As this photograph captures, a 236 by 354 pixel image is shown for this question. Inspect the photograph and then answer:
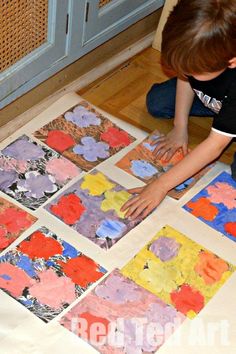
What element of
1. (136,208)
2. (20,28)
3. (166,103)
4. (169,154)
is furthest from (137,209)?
(20,28)

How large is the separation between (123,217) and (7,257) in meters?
0.27

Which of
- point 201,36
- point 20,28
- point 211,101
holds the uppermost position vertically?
point 201,36

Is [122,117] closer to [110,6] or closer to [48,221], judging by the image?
[110,6]

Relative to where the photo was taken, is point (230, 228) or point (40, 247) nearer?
point (40, 247)

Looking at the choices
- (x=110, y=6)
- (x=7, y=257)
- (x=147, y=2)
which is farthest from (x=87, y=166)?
(x=147, y=2)

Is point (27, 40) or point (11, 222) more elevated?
point (27, 40)

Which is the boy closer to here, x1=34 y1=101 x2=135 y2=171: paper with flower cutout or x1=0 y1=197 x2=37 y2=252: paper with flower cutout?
x1=34 y1=101 x2=135 y2=171: paper with flower cutout

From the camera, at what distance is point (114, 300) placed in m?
1.30

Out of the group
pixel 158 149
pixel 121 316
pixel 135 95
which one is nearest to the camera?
pixel 121 316

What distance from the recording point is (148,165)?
1579mm

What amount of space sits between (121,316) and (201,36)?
1.80 ft

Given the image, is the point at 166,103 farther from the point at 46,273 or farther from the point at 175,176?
the point at 46,273

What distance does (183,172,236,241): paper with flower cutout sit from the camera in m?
1.47

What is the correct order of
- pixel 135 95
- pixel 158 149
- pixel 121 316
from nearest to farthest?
pixel 121 316, pixel 158 149, pixel 135 95
